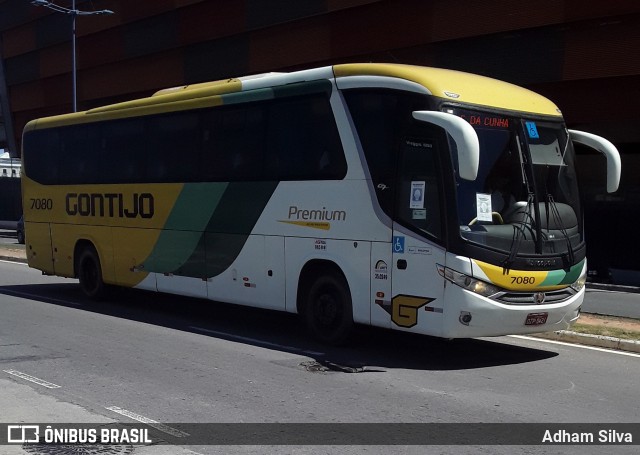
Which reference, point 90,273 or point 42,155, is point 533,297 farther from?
point 42,155

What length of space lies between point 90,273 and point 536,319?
926 cm

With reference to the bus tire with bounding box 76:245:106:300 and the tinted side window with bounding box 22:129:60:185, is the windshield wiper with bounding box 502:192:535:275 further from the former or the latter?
the tinted side window with bounding box 22:129:60:185

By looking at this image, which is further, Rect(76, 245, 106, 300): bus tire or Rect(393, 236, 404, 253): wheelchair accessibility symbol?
Rect(76, 245, 106, 300): bus tire

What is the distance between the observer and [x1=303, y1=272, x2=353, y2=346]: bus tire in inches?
407

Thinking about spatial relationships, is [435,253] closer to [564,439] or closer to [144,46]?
[564,439]

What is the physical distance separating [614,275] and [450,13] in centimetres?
974

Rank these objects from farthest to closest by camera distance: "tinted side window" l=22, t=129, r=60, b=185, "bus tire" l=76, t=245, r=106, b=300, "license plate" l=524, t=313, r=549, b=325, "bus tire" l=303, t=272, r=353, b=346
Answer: "tinted side window" l=22, t=129, r=60, b=185, "bus tire" l=76, t=245, r=106, b=300, "bus tire" l=303, t=272, r=353, b=346, "license plate" l=524, t=313, r=549, b=325

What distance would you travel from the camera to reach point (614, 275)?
75.4ft

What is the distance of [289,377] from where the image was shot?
8.85 m

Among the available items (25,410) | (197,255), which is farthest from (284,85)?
(25,410)

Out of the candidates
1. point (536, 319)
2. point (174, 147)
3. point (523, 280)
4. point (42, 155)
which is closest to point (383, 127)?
point (523, 280)

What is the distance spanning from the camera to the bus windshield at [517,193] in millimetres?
9109

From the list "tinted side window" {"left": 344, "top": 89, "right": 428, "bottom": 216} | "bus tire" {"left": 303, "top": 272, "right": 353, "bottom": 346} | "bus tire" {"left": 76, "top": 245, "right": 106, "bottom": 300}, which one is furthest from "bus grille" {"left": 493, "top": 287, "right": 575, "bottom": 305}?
"bus tire" {"left": 76, "top": 245, "right": 106, "bottom": 300}

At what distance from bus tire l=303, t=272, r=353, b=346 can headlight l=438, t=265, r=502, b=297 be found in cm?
168
